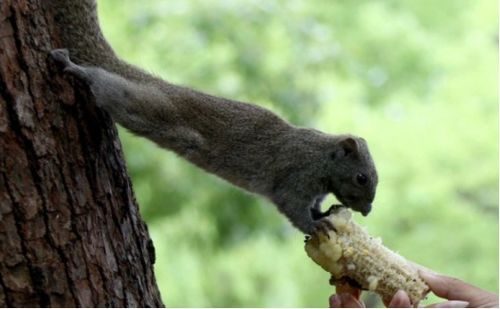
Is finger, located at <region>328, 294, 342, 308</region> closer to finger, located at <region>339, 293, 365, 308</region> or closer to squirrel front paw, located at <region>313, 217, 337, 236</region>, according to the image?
finger, located at <region>339, 293, 365, 308</region>

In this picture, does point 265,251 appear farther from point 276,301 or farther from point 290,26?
point 290,26

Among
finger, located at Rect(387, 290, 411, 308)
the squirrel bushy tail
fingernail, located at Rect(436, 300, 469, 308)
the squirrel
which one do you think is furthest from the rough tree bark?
fingernail, located at Rect(436, 300, 469, 308)

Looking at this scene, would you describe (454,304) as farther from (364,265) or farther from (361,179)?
(361,179)

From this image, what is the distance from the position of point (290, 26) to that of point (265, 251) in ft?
6.51

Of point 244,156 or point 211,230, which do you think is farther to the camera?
point 211,230

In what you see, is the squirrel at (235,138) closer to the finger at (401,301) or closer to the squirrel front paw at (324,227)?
the squirrel front paw at (324,227)

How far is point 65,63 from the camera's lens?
310cm

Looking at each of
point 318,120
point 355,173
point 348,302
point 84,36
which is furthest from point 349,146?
point 318,120

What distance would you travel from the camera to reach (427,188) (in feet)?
23.6

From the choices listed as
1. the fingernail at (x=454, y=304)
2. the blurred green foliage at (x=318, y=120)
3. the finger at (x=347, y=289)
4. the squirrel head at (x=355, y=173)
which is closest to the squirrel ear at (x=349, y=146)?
the squirrel head at (x=355, y=173)

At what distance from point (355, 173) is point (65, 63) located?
1792 millimetres

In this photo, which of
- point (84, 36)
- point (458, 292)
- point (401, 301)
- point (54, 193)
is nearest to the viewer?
point (54, 193)

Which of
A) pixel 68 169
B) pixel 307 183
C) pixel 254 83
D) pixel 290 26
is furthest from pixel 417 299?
pixel 290 26

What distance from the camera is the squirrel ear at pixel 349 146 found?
432 centimetres
